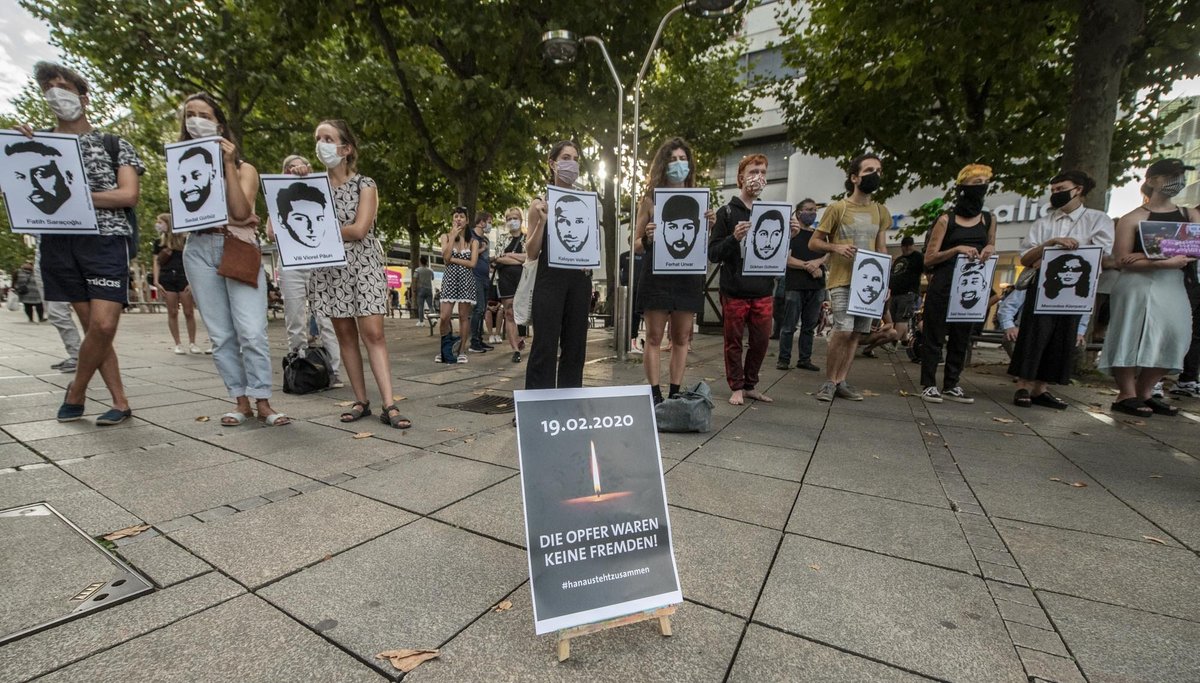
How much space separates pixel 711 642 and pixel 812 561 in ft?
2.19

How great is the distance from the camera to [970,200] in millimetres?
4711

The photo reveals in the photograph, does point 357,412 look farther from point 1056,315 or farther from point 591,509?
point 1056,315

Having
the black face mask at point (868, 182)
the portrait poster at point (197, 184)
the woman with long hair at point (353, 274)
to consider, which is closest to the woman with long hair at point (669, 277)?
the black face mask at point (868, 182)

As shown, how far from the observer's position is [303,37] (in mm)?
8547

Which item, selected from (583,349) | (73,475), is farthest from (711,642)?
(73,475)

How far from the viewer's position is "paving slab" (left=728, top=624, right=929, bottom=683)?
1.25m

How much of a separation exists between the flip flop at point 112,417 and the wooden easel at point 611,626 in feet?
13.0

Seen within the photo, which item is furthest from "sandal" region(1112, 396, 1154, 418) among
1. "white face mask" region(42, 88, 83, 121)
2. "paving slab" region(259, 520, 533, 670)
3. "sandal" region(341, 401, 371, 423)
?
"white face mask" region(42, 88, 83, 121)

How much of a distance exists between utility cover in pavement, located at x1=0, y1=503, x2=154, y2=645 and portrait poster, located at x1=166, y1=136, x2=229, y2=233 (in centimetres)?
193

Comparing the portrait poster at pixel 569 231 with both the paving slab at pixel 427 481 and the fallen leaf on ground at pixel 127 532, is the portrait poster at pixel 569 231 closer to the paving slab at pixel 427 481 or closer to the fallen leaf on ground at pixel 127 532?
the paving slab at pixel 427 481

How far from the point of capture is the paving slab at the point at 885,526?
1907 mm

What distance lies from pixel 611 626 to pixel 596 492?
1.17ft

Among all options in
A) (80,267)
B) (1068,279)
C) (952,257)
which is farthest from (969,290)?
(80,267)

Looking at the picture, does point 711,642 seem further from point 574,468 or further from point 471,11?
point 471,11
